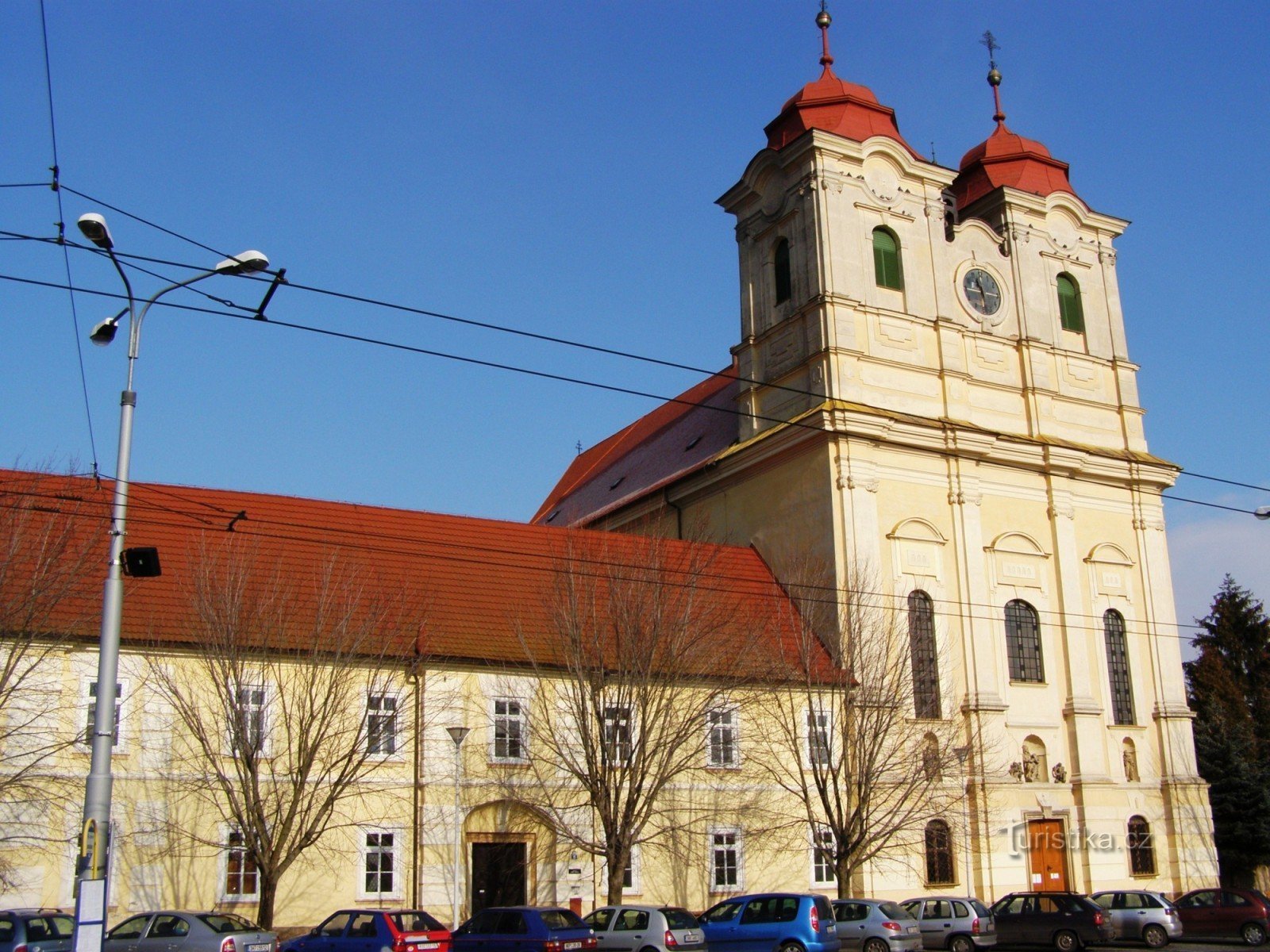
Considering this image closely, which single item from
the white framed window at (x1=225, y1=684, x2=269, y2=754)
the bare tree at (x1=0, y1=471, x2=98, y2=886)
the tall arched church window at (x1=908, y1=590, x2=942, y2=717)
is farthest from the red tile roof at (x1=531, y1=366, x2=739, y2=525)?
the bare tree at (x1=0, y1=471, x2=98, y2=886)

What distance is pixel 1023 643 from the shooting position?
34812 millimetres

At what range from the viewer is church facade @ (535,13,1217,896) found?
33.0m

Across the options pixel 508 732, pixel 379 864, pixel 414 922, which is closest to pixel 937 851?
pixel 508 732

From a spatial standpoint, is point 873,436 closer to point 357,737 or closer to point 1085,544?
point 1085,544

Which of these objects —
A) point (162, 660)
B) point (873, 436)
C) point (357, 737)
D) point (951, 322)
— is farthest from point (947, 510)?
point (162, 660)

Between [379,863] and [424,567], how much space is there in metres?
7.38

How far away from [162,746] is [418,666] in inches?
200

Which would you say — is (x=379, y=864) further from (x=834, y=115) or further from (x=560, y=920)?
(x=834, y=115)

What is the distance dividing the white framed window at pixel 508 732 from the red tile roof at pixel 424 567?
0.94 meters

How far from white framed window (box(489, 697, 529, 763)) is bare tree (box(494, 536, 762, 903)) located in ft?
0.45

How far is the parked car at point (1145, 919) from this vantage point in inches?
1079

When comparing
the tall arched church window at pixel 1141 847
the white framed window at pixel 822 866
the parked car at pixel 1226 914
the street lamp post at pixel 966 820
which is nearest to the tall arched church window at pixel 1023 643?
the street lamp post at pixel 966 820

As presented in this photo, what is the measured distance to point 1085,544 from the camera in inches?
1455

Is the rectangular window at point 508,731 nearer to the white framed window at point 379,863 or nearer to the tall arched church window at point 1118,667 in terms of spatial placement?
the white framed window at point 379,863
